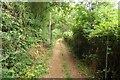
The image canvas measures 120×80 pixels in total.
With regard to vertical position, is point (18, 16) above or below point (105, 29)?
above

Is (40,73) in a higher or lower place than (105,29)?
lower

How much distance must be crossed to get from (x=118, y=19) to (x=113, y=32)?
0.36 metres

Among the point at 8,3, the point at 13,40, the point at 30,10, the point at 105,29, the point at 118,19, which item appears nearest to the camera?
the point at 118,19

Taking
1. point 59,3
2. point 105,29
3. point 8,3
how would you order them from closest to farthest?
point 105,29 → point 8,3 → point 59,3

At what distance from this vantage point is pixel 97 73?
537 centimetres

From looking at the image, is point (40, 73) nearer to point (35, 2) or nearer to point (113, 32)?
point (113, 32)

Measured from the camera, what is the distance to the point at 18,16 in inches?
312

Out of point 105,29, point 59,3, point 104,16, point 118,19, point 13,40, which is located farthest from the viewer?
point 59,3

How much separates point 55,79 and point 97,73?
1.38 metres

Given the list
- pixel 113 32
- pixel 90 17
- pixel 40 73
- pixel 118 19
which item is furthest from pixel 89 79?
pixel 90 17

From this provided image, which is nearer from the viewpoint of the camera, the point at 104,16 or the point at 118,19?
the point at 118,19

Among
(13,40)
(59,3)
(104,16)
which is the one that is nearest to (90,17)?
(104,16)

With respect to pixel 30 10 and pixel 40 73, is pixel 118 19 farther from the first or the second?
pixel 30 10

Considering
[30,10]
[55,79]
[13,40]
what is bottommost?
[55,79]
